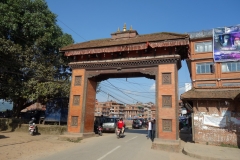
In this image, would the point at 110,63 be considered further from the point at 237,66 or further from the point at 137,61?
the point at 237,66

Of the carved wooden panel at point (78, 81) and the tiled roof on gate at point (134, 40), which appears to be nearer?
the tiled roof on gate at point (134, 40)

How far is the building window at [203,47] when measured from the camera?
86.0 ft

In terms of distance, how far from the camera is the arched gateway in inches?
524

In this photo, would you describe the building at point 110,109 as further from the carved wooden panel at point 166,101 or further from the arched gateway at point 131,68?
the carved wooden panel at point 166,101

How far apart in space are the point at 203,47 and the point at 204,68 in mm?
3027

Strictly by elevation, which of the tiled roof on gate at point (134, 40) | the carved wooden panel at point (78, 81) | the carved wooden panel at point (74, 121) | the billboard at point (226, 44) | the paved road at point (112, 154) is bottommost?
the paved road at point (112, 154)

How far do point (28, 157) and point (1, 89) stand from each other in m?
13.3

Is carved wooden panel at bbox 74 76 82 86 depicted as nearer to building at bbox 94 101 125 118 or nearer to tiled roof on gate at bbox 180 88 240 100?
tiled roof on gate at bbox 180 88 240 100

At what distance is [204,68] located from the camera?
26219 mm

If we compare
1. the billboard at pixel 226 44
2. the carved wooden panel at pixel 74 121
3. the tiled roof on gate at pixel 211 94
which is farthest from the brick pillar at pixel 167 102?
the billboard at pixel 226 44

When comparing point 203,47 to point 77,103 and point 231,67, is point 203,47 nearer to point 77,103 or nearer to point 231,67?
point 231,67

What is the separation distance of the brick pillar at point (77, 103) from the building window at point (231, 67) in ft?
61.6

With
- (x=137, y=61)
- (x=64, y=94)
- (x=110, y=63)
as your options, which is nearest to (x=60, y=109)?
(x=64, y=94)

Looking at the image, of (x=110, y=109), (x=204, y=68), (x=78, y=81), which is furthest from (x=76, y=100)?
(x=110, y=109)
